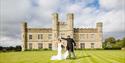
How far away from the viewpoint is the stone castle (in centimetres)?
6291

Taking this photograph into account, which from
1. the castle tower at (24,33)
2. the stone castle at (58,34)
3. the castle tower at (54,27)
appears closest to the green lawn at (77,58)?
the castle tower at (54,27)

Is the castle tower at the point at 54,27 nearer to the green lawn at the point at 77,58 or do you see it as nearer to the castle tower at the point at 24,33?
the castle tower at the point at 24,33

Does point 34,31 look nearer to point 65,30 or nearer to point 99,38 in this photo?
point 65,30

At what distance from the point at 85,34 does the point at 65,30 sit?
535 centimetres

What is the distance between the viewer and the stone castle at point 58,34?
206 feet

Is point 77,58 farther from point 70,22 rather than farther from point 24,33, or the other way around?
point 24,33

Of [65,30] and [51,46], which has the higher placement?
[65,30]

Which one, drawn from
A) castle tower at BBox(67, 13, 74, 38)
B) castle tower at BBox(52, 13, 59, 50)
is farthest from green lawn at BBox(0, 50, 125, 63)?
castle tower at BBox(67, 13, 74, 38)

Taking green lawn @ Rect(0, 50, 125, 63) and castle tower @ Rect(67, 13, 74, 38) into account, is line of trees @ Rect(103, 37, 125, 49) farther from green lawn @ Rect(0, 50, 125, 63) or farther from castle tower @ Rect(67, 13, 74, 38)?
green lawn @ Rect(0, 50, 125, 63)

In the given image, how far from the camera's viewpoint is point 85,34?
64.6 m

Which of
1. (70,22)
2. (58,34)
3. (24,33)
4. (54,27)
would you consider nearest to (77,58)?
(70,22)

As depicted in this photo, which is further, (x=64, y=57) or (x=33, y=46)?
(x=33, y=46)

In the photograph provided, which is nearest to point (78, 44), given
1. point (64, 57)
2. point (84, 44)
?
point (84, 44)

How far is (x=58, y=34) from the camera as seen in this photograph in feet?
207
